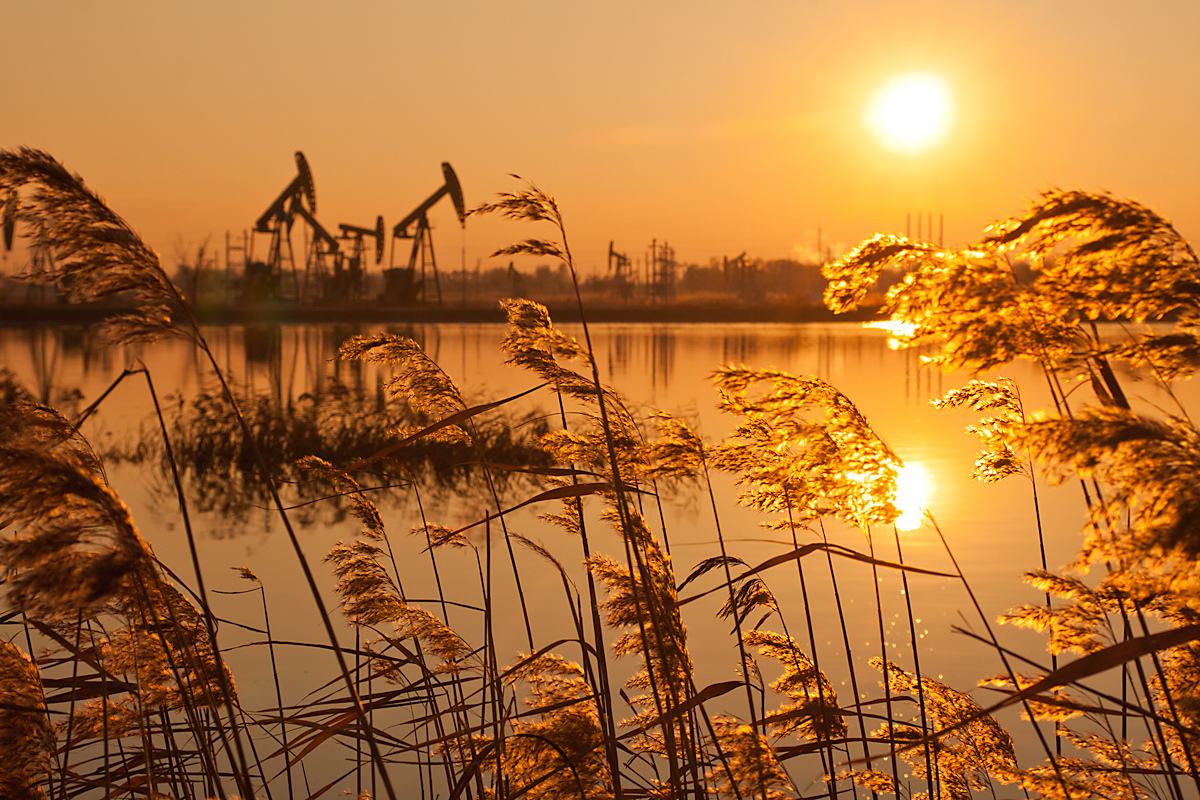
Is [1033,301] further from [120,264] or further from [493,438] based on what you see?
[493,438]

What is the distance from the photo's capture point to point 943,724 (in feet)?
12.3

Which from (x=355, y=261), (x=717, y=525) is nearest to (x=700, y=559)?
(x=717, y=525)

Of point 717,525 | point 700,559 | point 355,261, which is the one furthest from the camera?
point 355,261

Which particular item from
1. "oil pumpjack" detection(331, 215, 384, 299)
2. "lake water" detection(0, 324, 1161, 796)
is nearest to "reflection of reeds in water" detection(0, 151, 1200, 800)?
"lake water" detection(0, 324, 1161, 796)

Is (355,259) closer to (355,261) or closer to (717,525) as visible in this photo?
(355,261)

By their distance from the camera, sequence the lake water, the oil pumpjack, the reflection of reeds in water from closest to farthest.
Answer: the reflection of reeds in water < the lake water < the oil pumpjack

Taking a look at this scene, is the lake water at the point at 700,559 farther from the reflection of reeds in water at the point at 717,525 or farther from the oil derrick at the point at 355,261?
the oil derrick at the point at 355,261

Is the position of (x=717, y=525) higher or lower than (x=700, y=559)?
higher

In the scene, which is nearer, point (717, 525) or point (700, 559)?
point (717, 525)

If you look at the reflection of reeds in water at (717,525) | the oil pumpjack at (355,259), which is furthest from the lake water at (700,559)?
the oil pumpjack at (355,259)

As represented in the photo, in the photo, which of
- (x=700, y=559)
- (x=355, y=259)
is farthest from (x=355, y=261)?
(x=700, y=559)

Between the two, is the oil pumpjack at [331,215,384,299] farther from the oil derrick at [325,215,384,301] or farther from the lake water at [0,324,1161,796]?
the lake water at [0,324,1161,796]

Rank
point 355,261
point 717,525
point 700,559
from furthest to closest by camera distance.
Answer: point 355,261, point 700,559, point 717,525

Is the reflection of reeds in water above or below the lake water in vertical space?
above
